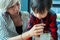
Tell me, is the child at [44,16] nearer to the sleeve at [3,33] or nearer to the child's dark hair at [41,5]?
the child's dark hair at [41,5]

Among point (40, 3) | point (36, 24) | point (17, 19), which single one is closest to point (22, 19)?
point (17, 19)

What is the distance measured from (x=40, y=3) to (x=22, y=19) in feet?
1.30

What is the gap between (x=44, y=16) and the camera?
4.08 feet

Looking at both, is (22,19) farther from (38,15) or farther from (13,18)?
(38,15)

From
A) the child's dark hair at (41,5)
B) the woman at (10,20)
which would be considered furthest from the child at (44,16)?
the woman at (10,20)

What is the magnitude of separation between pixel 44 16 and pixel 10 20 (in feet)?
1.10

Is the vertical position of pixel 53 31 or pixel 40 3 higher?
pixel 40 3

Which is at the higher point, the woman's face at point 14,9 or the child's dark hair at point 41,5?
the child's dark hair at point 41,5

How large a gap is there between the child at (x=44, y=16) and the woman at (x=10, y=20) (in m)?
0.12

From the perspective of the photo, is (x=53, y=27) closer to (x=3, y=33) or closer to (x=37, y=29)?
(x=37, y=29)

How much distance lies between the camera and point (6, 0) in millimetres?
1393

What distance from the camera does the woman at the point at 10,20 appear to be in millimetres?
1374

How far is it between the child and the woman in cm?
12

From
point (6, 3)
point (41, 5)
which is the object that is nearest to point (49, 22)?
point (41, 5)
